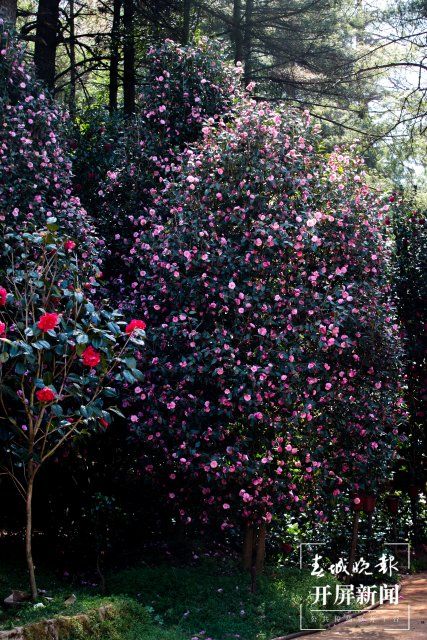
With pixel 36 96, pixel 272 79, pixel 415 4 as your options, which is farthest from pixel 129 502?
pixel 272 79

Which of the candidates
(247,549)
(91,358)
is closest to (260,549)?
(247,549)

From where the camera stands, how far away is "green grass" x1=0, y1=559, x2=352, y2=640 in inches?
184

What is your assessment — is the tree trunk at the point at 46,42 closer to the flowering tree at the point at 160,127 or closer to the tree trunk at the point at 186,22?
the tree trunk at the point at 186,22

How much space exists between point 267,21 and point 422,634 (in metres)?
9.73

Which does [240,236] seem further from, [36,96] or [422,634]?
[422,634]

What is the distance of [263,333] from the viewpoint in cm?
533

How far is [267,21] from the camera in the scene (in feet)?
41.1

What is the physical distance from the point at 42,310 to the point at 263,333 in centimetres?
146

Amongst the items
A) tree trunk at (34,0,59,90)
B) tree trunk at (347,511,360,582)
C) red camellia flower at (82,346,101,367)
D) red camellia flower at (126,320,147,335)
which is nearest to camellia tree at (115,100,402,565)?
red camellia flower at (126,320,147,335)

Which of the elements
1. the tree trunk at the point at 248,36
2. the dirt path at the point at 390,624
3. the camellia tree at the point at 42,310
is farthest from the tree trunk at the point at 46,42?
the dirt path at the point at 390,624

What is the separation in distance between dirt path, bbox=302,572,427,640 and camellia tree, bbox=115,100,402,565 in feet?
2.69

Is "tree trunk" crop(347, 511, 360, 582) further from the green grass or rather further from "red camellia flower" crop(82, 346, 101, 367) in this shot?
"red camellia flower" crop(82, 346, 101, 367)

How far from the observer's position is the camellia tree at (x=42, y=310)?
15.1 ft

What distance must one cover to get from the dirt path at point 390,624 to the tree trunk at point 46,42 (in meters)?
7.05
